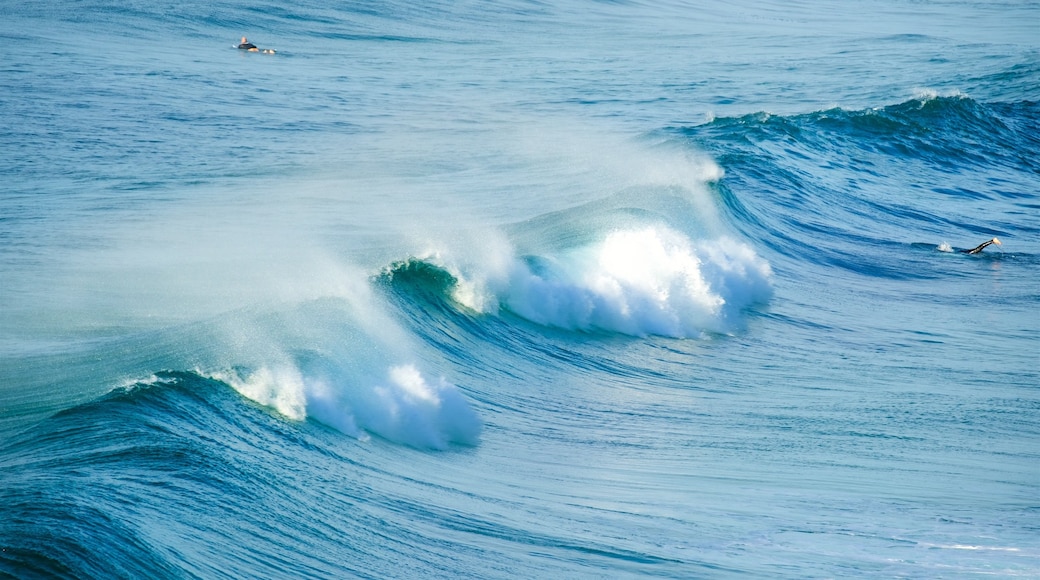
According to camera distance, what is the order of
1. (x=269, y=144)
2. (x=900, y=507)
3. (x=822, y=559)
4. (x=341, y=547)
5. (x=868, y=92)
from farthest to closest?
1. (x=868, y=92)
2. (x=269, y=144)
3. (x=900, y=507)
4. (x=822, y=559)
5. (x=341, y=547)

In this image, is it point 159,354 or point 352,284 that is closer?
point 159,354

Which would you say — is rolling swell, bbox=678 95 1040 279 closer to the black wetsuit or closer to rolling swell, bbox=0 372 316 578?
the black wetsuit

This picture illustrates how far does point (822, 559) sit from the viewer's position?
7168mm

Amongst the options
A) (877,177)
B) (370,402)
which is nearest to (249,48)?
(877,177)

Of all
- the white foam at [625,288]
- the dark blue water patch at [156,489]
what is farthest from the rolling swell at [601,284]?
the dark blue water patch at [156,489]

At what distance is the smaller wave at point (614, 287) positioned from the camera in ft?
40.2

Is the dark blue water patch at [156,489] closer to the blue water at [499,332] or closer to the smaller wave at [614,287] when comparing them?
the blue water at [499,332]

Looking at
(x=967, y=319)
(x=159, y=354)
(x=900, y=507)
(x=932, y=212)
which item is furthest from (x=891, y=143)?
(x=159, y=354)

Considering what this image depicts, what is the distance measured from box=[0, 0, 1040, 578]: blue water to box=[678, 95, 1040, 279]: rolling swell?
108mm

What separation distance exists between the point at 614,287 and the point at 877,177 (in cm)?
1120

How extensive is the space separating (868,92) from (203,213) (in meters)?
20.1

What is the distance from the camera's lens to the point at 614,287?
1282 centimetres

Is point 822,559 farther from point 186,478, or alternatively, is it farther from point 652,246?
point 652,246

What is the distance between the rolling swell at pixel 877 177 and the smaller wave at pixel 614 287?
345 centimetres
